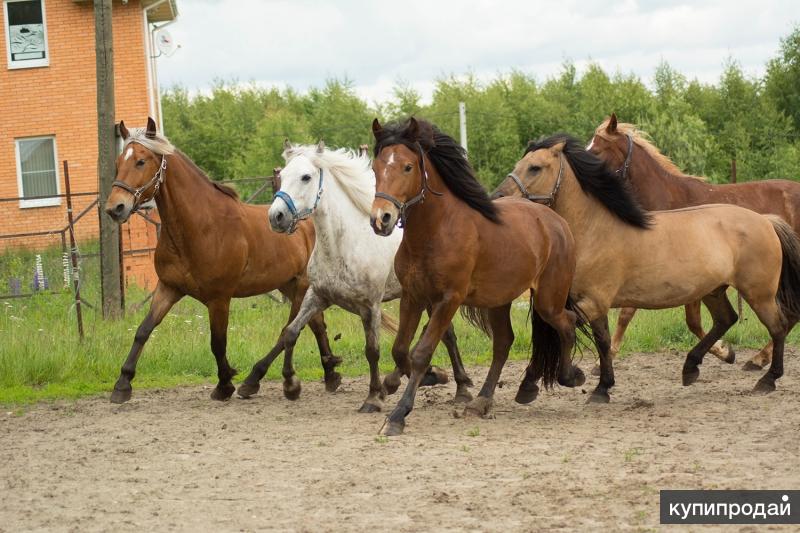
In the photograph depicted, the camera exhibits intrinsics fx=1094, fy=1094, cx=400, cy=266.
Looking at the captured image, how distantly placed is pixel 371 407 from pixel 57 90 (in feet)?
56.8

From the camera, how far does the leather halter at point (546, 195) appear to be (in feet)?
29.4

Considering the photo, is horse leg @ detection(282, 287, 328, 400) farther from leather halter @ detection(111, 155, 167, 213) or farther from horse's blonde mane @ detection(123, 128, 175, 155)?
horse's blonde mane @ detection(123, 128, 175, 155)

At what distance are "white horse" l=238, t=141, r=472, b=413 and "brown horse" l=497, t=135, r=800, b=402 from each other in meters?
1.23

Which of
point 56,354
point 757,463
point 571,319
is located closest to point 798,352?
point 571,319

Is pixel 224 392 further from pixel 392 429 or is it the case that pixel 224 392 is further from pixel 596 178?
pixel 596 178

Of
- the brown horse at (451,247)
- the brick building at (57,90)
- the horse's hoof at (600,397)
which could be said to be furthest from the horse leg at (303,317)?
the brick building at (57,90)

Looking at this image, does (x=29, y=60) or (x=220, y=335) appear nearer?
(x=220, y=335)

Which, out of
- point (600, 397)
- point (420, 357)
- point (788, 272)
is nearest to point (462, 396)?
point (600, 397)

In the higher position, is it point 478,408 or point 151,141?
point 151,141

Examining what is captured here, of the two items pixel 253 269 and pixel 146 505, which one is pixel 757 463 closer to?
pixel 146 505

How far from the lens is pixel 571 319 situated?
8.59 meters

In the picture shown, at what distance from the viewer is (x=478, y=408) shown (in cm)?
819

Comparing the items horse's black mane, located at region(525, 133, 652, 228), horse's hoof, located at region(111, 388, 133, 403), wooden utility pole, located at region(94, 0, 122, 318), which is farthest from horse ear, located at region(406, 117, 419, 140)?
wooden utility pole, located at region(94, 0, 122, 318)

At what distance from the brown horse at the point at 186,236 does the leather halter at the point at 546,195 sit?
2423mm
